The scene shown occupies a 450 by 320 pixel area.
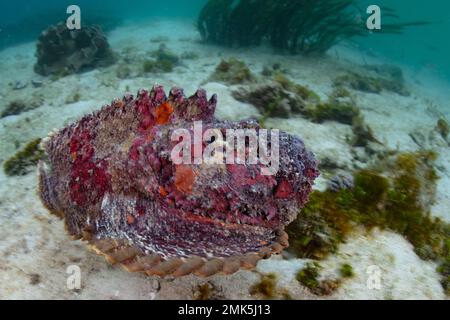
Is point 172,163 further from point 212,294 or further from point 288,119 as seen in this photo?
point 288,119

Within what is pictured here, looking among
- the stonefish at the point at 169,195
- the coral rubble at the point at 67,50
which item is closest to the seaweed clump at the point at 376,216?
the stonefish at the point at 169,195

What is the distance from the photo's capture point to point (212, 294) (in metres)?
2.52

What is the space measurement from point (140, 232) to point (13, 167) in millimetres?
3150

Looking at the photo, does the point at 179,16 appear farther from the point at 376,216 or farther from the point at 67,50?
the point at 376,216

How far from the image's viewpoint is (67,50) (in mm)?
10828

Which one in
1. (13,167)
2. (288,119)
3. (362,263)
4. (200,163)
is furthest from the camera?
(288,119)

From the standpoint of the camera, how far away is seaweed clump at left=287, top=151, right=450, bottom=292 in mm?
3145

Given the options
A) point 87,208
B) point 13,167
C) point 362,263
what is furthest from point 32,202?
point 362,263

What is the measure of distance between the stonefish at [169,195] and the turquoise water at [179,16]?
12.3 m

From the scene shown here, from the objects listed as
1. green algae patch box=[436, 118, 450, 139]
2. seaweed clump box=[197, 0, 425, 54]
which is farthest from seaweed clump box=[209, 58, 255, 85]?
seaweed clump box=[197, 0, 425, 54]

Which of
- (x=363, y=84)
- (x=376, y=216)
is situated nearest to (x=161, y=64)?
(x=363, y=84)

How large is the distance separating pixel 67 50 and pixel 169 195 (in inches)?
414

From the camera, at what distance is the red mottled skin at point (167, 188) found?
6.86 feet
